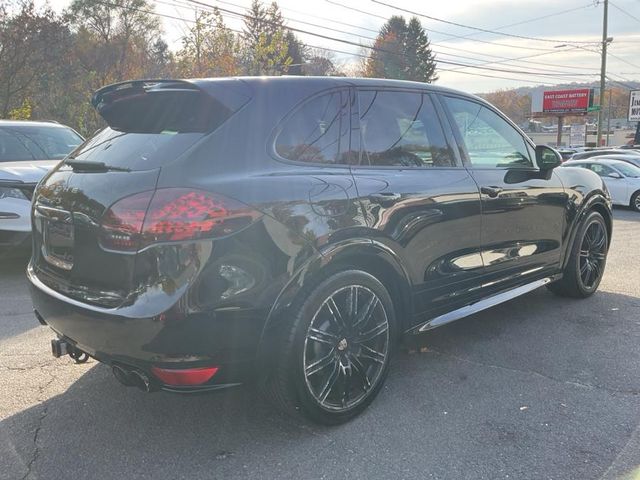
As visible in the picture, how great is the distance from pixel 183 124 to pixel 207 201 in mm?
515

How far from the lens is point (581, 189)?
16.4 ft

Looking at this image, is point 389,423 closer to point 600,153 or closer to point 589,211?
point 589,211

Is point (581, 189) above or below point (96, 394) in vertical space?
above

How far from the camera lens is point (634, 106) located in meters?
40.1

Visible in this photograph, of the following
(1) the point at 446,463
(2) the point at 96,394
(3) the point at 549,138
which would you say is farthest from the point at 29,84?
(3) the point at 549,138

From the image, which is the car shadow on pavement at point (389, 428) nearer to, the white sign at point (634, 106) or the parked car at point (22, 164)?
the parked car at point (22, 164)

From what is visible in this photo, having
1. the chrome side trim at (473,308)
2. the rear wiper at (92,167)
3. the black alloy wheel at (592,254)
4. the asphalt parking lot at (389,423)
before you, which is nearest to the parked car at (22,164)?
the asphalt parking lot at (389,423)

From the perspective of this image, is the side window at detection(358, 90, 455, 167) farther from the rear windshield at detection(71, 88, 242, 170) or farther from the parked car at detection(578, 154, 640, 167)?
the parked car at detection(578, 154, 640, 167)

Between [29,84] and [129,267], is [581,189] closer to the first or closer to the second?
[129,267]

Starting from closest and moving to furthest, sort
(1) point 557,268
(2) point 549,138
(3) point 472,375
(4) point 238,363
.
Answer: (4) point 238,363
(3) point 472,375
(1) point 557,268
(2) point 549,138

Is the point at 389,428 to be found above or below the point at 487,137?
below

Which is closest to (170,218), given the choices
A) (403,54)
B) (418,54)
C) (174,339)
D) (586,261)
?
(174,339)

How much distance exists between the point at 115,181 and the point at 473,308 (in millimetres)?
2467

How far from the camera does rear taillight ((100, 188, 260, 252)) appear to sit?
2404mm
